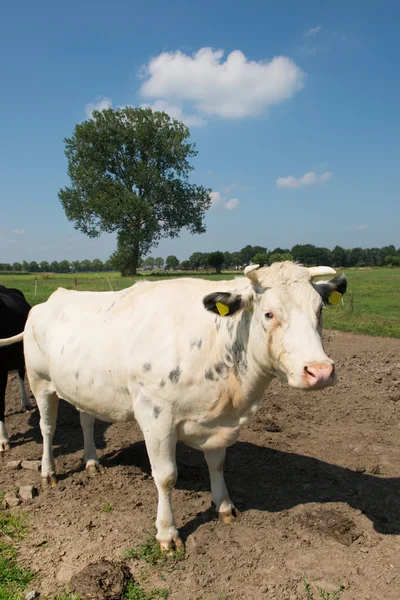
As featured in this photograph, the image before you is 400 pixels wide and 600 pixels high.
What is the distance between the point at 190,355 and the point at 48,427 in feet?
8.52

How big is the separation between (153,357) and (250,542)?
75.6 inches

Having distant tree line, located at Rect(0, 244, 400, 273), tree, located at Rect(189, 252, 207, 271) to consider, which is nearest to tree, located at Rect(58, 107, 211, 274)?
distant tree line, located at Rect(0, 244, 400, 273)

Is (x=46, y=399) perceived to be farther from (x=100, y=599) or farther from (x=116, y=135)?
(x=116, y=135)

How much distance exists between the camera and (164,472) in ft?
12.3

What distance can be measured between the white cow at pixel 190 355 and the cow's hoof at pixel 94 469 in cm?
117

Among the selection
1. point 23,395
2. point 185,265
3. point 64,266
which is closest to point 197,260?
point 185,265

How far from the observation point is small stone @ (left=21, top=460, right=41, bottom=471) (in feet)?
17.5

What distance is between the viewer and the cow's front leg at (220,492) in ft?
13.6

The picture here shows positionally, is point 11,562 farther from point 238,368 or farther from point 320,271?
point 320,271

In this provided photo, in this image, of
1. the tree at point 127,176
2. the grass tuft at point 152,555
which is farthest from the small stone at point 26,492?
the tree at point 127,176

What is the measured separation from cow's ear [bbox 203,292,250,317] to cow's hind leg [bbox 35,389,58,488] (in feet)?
8.93

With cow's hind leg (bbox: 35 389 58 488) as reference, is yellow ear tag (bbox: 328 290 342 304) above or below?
above

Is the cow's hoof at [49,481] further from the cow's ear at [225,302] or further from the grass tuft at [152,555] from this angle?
the cow's ear at [225,302]

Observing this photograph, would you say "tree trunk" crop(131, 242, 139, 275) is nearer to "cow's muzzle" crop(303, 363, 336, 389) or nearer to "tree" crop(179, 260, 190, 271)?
"cow's muzzle" crop(303, 363, 336, 389)
